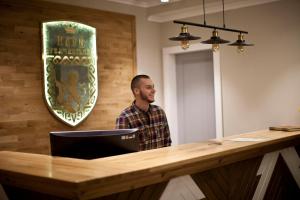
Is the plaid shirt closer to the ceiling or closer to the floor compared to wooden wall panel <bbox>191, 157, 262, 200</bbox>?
closer to the ceiling

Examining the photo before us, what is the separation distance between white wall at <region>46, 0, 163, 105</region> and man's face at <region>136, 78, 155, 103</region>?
2.00 metres

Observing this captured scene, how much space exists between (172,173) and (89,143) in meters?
0.51

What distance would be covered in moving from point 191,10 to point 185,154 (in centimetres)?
346

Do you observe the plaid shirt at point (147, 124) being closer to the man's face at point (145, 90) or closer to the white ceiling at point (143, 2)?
the man's face at point (145, 90)

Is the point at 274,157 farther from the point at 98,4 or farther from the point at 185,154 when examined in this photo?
the point at 98,4

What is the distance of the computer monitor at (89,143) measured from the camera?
93.7 inches

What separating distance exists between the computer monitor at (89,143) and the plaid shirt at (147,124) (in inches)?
39.4

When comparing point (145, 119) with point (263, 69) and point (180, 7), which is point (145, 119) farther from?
point (180, 7)

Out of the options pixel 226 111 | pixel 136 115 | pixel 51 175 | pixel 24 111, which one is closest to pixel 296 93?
pixel 226 111

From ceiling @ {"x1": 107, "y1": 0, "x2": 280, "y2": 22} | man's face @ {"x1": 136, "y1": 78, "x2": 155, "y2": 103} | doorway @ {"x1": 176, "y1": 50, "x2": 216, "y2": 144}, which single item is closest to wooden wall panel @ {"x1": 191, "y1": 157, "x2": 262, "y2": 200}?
man's face @ {"x1": 136, "y1": 78, "x2": 155, "y2": 103}

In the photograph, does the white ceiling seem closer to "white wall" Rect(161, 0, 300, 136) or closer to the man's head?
"white wall" Rect(161, 0, 300, 136)

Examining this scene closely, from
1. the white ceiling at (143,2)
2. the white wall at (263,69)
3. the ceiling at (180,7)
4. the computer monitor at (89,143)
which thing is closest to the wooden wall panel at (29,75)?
the white ceiling at (143,2)

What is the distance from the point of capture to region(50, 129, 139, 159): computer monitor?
93.7 inches

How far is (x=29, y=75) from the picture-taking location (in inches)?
179
